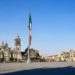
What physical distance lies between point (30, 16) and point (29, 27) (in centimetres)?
590

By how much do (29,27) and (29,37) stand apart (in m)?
6.51

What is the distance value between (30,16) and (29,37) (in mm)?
12331

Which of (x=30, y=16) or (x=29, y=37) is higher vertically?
(x=30, y=16)

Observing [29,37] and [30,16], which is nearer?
[29,37]

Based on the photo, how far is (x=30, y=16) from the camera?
115m

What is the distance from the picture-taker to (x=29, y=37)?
106 meters
